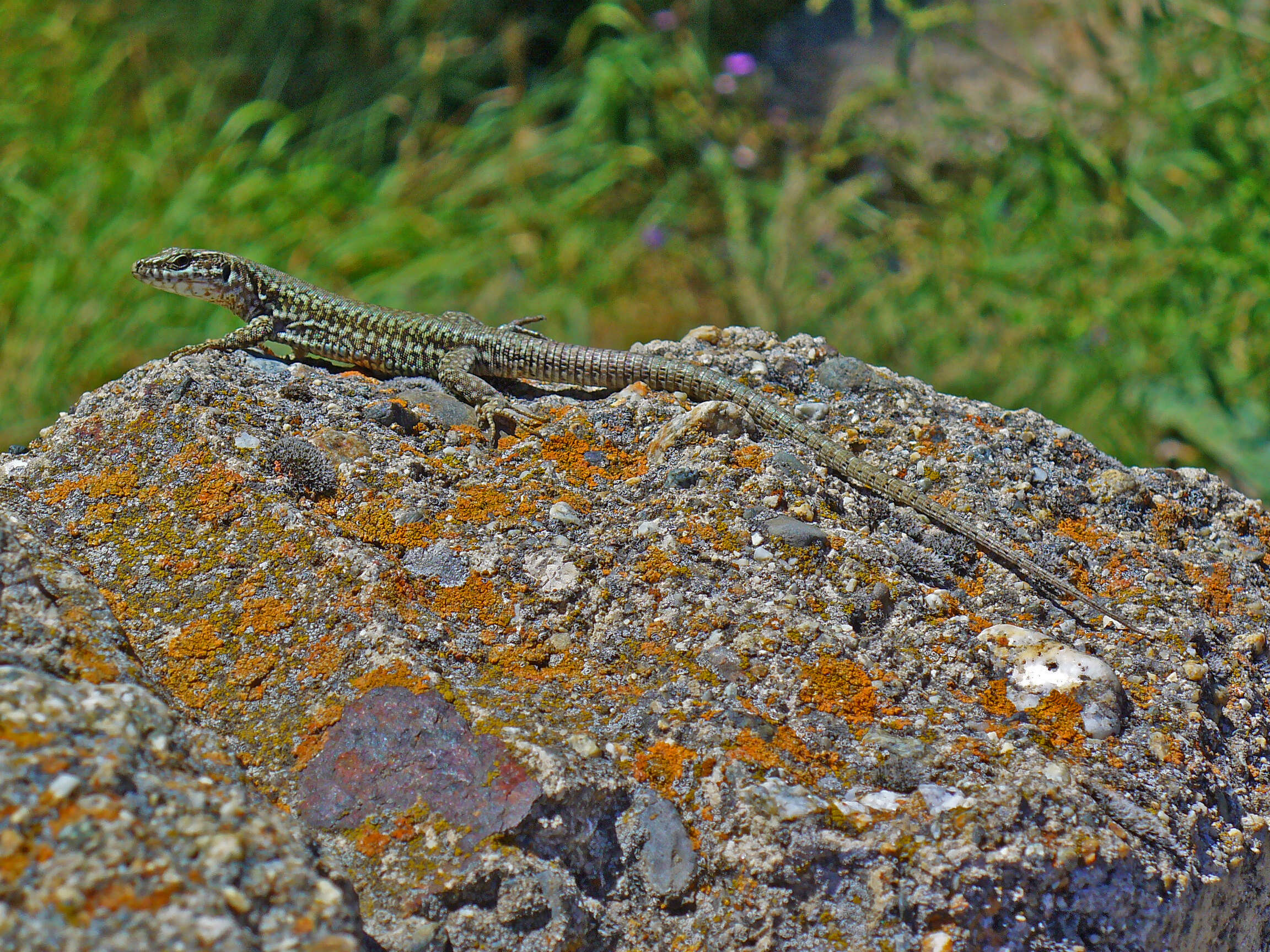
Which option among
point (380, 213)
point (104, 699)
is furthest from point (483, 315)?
point (104, 699)

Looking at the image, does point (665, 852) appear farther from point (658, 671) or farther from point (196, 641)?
point (196, 641)

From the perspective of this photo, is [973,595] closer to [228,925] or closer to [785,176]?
[228,925]

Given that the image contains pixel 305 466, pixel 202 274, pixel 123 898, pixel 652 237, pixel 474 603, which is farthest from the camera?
pixel 652 237

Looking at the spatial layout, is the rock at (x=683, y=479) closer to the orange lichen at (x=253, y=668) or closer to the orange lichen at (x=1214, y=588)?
the orange lichen at (x=253, y=668)

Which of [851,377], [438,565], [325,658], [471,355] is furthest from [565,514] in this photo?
[471,355]

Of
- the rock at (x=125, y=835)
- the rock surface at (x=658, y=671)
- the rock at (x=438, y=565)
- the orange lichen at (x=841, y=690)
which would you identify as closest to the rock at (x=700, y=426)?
the rock surface at (x=658, y=671)

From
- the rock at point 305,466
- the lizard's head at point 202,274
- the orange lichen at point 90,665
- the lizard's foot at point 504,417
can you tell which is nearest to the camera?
the orange lichen at point 90,665

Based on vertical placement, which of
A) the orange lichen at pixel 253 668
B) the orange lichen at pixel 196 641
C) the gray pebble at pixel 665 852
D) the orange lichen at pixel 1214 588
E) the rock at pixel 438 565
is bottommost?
the orange lichen at pixel 1214 588
